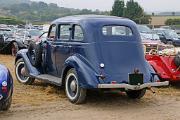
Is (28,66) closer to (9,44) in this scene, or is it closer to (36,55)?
(36,55)

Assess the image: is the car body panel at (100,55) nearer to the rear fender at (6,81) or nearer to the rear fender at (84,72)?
the rear fender at (84,72)

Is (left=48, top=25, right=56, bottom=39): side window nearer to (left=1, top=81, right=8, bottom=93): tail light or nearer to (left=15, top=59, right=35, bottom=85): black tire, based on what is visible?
(left=15, top=59, right=35, bottom=85): black tire

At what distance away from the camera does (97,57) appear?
9.14 meters

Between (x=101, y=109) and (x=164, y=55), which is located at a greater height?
(x=164, y=55)

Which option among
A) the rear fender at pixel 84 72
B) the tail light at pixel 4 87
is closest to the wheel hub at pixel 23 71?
the rear fender at pixel 84 72

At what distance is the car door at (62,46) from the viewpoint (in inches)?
394

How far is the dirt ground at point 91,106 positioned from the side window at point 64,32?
1298mm

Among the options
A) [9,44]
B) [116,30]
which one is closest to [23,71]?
[116,30]

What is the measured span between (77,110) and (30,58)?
10.9ft

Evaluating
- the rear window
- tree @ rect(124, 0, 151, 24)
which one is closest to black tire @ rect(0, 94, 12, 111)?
the rear window

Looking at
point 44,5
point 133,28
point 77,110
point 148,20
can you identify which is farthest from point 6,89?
point 44,5

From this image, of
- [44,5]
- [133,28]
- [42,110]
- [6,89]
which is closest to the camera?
[6,89]

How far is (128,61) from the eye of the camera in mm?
9414

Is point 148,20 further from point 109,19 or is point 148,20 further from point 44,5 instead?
point 44,5
